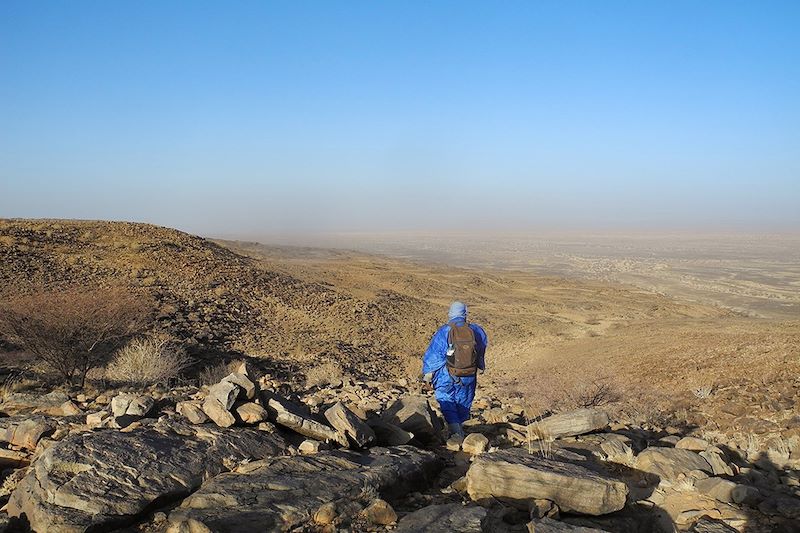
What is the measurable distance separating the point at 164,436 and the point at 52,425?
154cm

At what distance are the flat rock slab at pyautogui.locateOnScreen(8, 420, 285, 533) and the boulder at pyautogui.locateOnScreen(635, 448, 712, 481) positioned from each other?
12.1ft

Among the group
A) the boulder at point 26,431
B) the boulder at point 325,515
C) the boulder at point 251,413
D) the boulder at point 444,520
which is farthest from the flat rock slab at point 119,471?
the boulder at point 444,520

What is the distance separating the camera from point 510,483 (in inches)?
179

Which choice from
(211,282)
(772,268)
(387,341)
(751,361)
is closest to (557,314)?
(387,341)

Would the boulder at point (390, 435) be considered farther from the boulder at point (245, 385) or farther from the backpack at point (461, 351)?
the boulder at point (245, 385)

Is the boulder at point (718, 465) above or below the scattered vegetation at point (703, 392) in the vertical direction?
above

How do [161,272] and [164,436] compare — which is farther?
[161,272]

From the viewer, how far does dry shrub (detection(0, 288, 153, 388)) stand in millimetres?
9523

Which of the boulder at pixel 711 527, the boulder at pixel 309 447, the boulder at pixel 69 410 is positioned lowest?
the boulder at pixel 69 410

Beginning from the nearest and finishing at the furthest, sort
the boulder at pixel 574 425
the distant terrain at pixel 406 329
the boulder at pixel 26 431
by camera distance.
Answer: the boulder at pixel 26 431 < the boulder at pixel 574 425 < the distant terrain at pixel 406 329

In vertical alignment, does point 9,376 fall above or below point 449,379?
below

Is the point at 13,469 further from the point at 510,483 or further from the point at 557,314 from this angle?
the point at 557,314

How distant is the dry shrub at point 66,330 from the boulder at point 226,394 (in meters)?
4.82

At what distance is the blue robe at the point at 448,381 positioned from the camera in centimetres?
677
